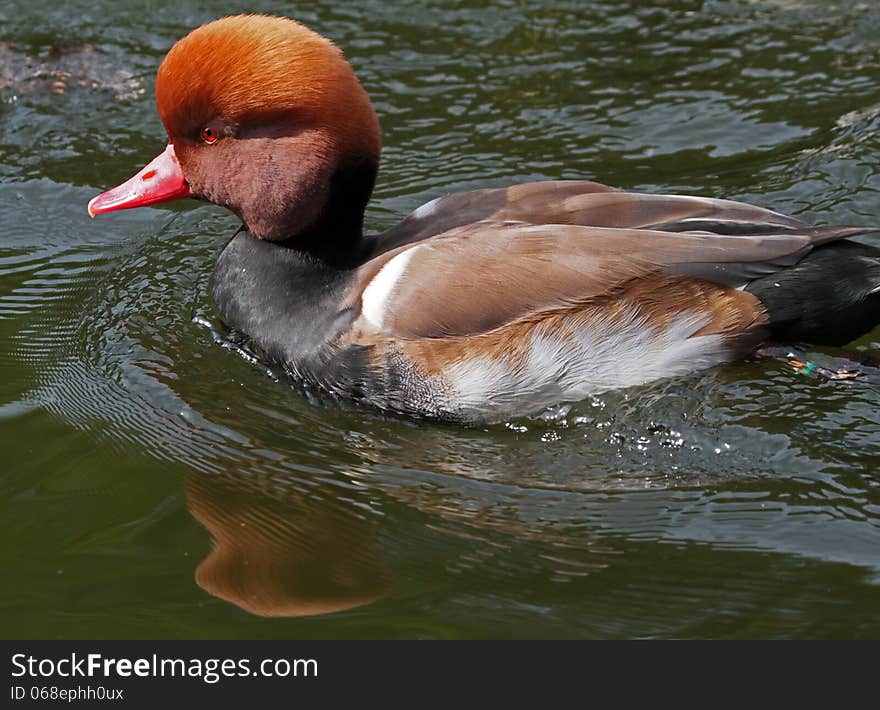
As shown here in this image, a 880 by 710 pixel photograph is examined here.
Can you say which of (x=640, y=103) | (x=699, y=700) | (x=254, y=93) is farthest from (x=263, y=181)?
(x=640, y=103)

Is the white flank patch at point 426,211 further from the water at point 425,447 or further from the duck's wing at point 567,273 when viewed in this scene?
the water at point 425,447

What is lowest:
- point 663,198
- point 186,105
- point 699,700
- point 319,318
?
point 699,700

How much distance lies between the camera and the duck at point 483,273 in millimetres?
4496

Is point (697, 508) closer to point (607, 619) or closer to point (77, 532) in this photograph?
point (607, 619)

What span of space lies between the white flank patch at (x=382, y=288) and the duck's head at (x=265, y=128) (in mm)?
335

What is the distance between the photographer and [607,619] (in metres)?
3.55

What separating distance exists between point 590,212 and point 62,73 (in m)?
4.14

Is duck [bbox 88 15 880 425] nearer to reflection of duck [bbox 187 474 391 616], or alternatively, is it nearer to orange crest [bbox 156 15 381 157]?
orange crest [bbox 156 15 381 157]

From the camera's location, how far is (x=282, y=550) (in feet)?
13.0

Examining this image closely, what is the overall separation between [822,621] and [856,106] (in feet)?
13.6

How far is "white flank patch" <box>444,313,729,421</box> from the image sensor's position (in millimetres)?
4551

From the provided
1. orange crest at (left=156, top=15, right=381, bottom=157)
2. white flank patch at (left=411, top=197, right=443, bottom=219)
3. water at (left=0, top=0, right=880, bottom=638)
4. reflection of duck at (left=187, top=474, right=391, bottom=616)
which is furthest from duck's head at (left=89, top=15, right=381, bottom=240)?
reflection of duck at (left=187, top=474, right=391, bottom=616)

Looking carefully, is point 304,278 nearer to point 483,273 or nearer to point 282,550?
point 483,273

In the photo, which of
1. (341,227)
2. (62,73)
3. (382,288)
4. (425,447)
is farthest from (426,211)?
(62,73)
